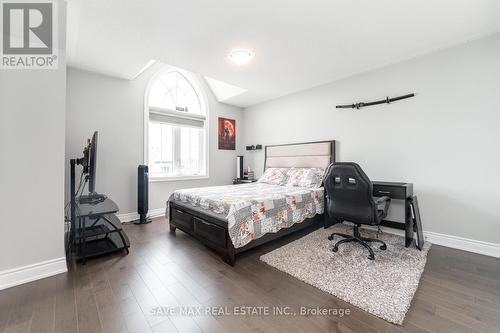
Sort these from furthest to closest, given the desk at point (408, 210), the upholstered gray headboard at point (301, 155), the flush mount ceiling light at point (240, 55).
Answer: the upholstered gray headboard at point (301, 155) < the flush mount ceiling light at point (240, 55) < the desk at point (408, 210)

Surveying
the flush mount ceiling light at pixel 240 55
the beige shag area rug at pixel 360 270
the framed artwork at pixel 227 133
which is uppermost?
the flush mount ceiling light at pixel 240 55

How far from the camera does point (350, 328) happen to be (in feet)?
4.57

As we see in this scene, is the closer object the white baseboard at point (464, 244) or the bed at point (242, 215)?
the bed at point (242, 215)

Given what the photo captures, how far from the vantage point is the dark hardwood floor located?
141 centimetres

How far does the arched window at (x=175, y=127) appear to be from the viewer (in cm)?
423

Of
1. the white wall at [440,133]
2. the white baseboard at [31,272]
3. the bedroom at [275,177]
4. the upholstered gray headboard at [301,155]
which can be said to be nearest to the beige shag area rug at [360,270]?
the bedroom at [275,177]

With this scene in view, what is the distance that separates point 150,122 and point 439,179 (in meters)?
4.81

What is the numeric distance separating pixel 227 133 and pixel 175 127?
1307 millimetres

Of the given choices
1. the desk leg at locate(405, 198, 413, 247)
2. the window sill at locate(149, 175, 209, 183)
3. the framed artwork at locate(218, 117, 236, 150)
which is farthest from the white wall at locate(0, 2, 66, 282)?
the desk leg at locate(405, 198, 413, 247)

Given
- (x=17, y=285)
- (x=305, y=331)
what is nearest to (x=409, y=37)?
(x=305, y=331)

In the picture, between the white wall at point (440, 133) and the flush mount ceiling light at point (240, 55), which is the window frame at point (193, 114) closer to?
the flush mount ceiling light at point (240, 55)

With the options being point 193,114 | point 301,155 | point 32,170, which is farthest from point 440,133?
point 32,170

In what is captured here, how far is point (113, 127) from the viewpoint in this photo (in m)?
3.70

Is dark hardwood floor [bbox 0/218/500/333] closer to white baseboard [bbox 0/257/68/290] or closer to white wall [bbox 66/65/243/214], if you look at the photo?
white baseboard [bbox 0/257/68/290]
